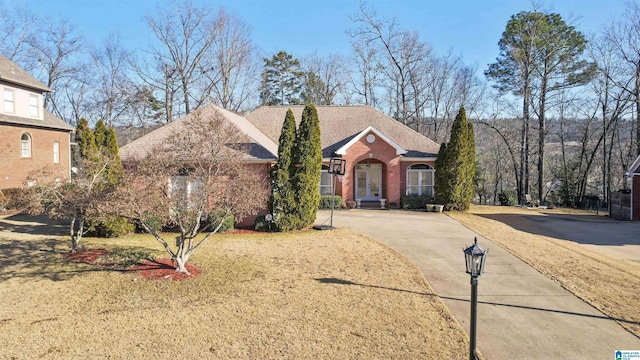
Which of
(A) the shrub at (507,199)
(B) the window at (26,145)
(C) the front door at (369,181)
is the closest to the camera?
(B) the window at (26,145)

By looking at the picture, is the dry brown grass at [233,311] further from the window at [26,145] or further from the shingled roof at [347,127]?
the window at [26,145]

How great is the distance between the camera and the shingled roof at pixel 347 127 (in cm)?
2333

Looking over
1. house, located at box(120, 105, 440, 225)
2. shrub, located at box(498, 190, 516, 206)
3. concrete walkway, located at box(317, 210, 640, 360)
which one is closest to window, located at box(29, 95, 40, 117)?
house, located at box(120, 105, 440, 225)

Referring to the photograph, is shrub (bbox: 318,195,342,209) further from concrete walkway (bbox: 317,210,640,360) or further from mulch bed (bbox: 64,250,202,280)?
mulch bed (bbox: 64,250,202,280)

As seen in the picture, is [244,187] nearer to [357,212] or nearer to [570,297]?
[570,297]

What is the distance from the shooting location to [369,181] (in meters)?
24.1

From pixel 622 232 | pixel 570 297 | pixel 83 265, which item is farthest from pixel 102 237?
pixel 622 232

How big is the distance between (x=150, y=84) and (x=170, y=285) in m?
31.5

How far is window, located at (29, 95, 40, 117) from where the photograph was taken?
23.5 metres

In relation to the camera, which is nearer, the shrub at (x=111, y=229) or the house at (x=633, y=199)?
the shrub at (x=111, y=229)

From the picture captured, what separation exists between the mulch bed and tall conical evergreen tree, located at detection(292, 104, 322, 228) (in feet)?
20.5

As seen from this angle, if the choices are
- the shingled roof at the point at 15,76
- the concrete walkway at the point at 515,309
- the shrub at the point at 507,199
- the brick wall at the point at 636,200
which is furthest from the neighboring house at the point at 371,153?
the shingled roof at the point at 15,76

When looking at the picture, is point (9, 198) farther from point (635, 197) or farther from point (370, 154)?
point (635, 197)

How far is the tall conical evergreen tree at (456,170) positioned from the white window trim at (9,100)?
26300 mm
